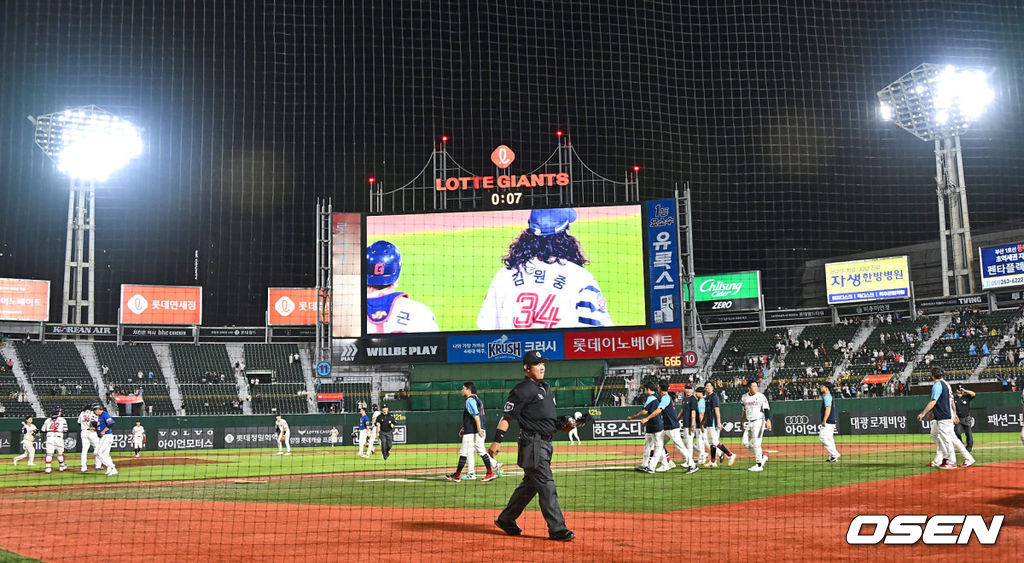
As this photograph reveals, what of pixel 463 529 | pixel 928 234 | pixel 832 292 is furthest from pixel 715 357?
pixel 463 529

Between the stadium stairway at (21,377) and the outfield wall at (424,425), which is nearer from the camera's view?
the outfield wall at (424,425)

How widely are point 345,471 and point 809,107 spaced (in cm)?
2760

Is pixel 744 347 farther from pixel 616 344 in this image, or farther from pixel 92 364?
pixel 92 364

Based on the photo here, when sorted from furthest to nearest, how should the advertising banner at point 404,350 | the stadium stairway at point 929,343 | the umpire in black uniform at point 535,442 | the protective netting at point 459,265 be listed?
the stadium stairway at point 929,343
the advertising banner at point 404,350
the protective netting at point 459,265
the umpire in black uniform at point 535,442

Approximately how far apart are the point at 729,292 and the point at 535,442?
51.4 m

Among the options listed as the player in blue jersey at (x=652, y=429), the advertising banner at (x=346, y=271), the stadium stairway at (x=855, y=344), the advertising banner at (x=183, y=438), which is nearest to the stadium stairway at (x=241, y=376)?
the advertising banner at (x=346, y=271)

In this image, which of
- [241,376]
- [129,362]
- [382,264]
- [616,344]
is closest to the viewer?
[616,344]

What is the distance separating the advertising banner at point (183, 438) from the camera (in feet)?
119

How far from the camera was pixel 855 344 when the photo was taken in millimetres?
50781

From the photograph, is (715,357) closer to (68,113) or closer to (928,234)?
Result: (928,234)

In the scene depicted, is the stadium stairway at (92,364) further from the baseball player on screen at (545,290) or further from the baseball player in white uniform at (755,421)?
the baseball player in white uniform at (755,421)

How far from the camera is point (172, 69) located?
123 ft

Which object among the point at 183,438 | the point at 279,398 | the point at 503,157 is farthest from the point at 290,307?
the point at 183,438

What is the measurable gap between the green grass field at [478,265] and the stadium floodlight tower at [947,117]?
17672 millimetres
